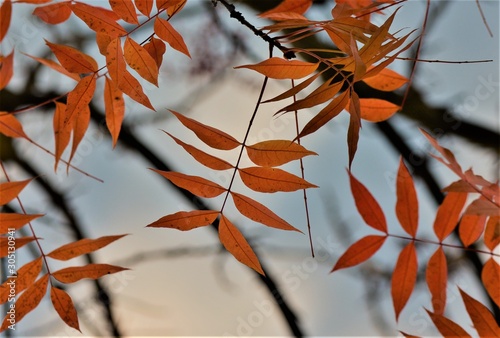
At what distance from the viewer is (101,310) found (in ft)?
4.52

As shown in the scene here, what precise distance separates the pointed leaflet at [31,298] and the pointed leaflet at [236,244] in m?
0.30

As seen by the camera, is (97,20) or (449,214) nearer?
(97,20)

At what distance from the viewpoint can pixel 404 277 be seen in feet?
2.48

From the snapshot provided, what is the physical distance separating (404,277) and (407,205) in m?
0.11

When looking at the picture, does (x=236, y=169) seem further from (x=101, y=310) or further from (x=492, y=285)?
(x=101, y=310)

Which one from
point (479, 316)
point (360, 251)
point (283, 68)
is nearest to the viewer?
point (283, 68)

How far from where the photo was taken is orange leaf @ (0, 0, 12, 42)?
2.14ft

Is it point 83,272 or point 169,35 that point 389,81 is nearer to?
point 169,35

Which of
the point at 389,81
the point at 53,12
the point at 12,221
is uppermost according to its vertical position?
the point at 53,12

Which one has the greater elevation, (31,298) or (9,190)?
(9,190)

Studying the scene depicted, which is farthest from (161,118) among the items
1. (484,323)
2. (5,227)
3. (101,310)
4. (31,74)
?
(484,323)

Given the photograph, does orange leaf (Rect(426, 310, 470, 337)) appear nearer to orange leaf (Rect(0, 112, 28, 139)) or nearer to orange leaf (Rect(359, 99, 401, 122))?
orange leaf (Rect(359, 99, 401, 122))

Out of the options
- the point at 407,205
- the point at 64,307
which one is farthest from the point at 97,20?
the point at 407,205

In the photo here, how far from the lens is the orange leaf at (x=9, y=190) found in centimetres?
67
